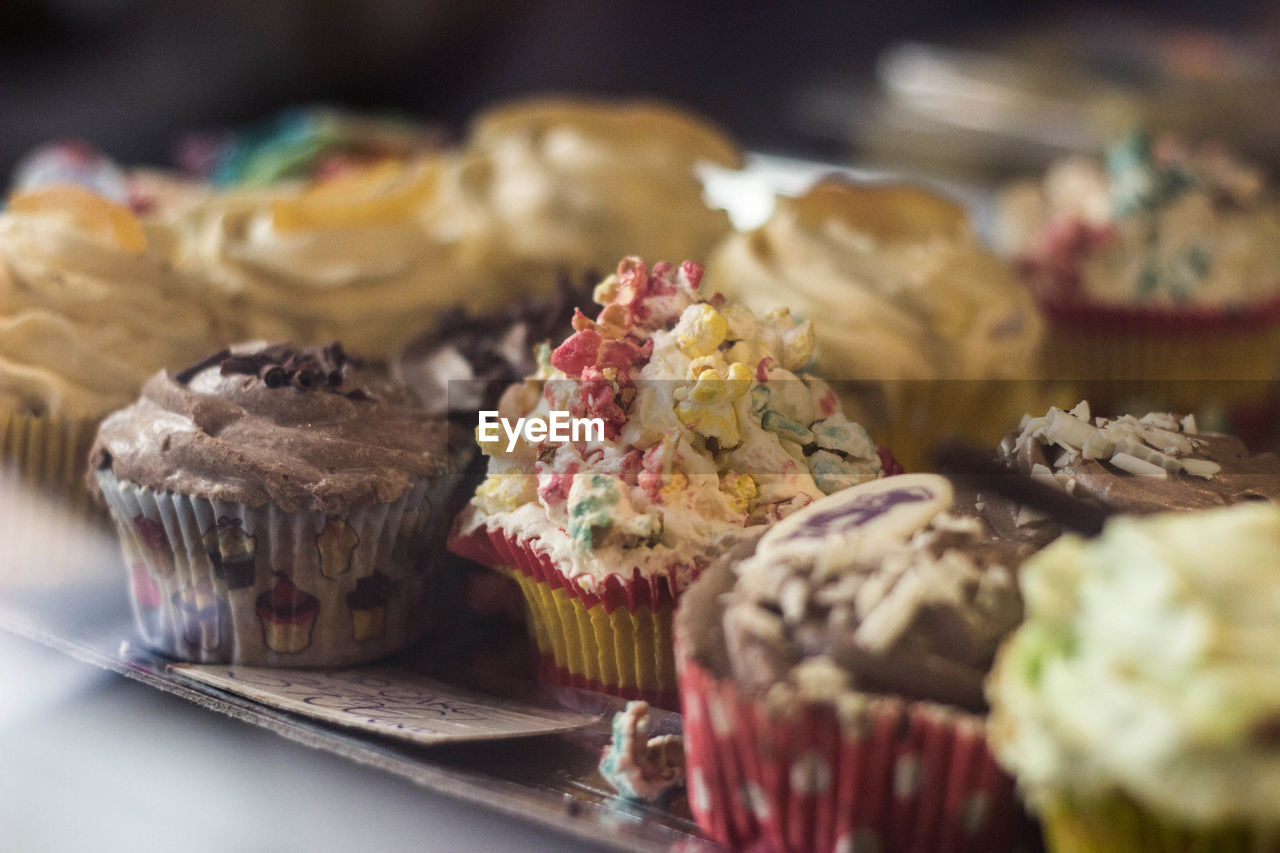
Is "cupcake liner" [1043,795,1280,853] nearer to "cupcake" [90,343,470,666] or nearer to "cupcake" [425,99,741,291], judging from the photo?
"cupcake" [90,343,470,666]

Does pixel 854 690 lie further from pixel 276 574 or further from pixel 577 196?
pixel 577 196

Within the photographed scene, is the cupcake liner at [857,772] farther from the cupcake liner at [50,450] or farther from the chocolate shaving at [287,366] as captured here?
the cupcake liner at [50,450]

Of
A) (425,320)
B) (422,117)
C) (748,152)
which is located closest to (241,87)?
(422,117)

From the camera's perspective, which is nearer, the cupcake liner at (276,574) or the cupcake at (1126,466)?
the cupcake at (1126,466)

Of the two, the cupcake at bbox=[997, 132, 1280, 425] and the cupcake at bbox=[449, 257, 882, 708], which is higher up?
the cupcake at bbox=[997, 132, 1280, 425]

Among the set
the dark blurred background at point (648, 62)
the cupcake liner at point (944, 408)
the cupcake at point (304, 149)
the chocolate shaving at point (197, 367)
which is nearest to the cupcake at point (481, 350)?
the chocolate shaving at point (197, 367)

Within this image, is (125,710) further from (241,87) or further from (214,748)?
(241,87)

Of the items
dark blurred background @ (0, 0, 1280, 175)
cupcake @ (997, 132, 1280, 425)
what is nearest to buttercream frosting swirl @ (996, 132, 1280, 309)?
cupcake @ (997, 132, 1280, 425)
